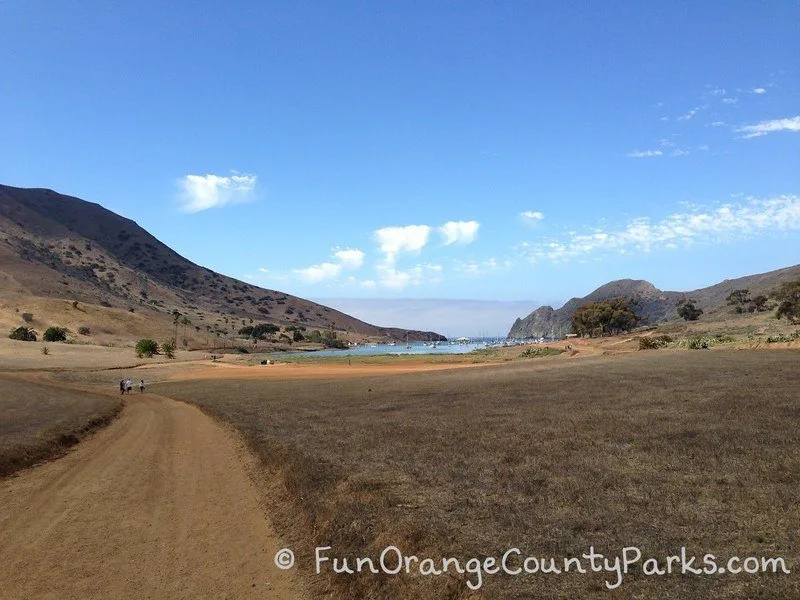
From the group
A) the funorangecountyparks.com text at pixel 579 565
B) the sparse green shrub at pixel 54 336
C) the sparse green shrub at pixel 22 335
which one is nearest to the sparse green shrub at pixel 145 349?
the sparse green shrub at pixel 22 335

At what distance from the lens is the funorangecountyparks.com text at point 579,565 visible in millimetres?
5848

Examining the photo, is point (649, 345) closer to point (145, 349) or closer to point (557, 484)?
point (557, 484)

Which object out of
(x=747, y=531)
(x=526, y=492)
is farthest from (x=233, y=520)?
(x=747, y=531)

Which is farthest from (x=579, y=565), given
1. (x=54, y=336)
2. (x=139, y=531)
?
(x=54, y=336)

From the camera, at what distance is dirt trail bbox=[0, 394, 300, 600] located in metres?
7.38

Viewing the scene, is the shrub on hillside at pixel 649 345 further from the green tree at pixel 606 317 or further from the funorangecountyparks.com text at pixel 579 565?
the green tree at pixel 606 317

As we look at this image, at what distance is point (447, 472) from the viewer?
1086cm

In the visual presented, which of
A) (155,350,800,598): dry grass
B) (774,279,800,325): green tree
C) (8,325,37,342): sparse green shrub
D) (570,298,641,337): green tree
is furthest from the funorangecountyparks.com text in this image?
(570,298,641,337): green tree

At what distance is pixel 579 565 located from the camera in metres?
6.25

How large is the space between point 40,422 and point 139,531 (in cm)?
1695

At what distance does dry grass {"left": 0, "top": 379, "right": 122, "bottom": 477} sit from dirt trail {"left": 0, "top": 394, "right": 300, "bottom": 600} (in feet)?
3.54

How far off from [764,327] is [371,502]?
7855 centimetres

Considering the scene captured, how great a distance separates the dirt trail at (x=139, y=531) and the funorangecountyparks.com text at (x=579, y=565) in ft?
4.86

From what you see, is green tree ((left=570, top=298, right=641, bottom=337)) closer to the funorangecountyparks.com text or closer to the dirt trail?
the dirt trail
